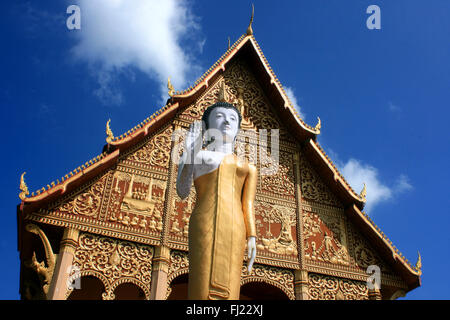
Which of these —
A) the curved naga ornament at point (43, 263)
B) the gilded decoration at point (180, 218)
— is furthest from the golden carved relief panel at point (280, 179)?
the curved naga ornament at point (43, 263)

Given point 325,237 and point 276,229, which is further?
point 325,237

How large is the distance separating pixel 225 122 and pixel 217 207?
105cm

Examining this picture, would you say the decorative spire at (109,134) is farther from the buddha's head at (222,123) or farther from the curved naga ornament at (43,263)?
the buddha's head at (222,123)

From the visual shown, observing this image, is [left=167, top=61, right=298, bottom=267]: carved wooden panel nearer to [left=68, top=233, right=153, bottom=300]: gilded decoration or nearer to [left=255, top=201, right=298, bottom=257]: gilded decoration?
[left=255, top=201, right=298, bottom=257]: gilded decoration

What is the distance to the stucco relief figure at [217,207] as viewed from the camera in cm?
403

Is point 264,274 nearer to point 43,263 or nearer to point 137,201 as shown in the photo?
point 137,201

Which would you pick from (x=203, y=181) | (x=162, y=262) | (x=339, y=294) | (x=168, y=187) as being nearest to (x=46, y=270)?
(x=162, y=262)

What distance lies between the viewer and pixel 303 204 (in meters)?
9.33

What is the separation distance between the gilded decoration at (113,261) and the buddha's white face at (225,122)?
11.3ft

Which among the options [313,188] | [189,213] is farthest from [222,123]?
[313,188]

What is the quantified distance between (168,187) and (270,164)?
88.4 inches

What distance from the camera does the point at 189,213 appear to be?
836 centimetres
